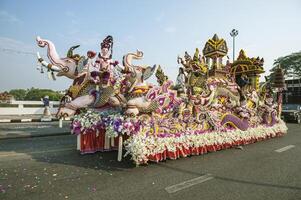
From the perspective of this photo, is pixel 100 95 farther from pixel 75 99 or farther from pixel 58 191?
pixel 58 191

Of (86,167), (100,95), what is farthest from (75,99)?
(86,167)

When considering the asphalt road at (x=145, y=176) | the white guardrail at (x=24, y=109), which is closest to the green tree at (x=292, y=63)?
the white guardrail at (x=24, y=109)

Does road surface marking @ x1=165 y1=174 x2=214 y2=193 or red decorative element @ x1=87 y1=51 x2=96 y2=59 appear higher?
red decorative element @ x1=87 y1=51 x2=96 y2=59

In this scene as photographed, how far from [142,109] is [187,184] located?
244 cm

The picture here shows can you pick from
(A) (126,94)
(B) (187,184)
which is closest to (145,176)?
(B) (187,184)

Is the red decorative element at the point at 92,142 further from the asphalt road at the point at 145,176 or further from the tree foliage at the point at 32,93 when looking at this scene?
the tree foliage at the point at 32,93

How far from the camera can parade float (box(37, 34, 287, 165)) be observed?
20.5 feet

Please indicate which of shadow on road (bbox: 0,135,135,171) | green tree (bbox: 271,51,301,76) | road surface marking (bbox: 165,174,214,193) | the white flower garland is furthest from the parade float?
green tree (bbox: 271,51,301,76)

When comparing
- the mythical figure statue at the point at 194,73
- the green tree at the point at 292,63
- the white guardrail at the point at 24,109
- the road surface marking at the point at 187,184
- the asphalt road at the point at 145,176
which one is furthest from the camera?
the green tree at the point at 292,63

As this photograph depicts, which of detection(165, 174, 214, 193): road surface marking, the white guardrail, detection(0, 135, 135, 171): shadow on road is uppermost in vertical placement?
the white guardrail

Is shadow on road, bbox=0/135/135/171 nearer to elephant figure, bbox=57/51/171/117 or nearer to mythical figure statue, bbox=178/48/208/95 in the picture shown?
elephant figure, bbox=57/51/171/117

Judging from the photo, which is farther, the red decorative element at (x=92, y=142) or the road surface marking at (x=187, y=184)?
the red decorative element at (x=92, y=142)

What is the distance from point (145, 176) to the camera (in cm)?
523

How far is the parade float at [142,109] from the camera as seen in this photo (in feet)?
20.5
